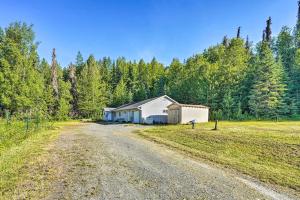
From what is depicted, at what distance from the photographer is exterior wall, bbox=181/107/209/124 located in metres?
31.8

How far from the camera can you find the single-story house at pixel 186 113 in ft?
104

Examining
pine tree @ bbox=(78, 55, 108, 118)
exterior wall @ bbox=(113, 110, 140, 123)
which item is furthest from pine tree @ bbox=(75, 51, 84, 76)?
exterior wall @ bbox=(113, 110, 140, 123)

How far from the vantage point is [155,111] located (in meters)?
38.3

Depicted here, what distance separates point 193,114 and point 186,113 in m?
1.20

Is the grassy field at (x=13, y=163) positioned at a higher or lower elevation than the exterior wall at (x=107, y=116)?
lower

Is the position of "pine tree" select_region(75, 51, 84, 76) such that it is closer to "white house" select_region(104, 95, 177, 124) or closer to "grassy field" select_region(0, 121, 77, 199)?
"white house" select_region(104, 95, 177, 124)

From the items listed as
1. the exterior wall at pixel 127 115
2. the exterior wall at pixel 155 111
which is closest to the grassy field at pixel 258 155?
the exterior wall at pixel 155 111

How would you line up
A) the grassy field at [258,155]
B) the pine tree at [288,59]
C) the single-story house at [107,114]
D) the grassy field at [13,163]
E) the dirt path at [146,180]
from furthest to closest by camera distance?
the single-story house at [107,114], the pine tree at [288,59], the grassy field at [258,155], the grassy field at [13,163], the dirt path at [146,180]

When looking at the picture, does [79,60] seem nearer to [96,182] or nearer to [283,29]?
[283,29]

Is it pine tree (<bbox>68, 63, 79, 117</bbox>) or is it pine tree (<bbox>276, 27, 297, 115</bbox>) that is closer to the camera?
pine tree (<bbox>276, 27, 297, 115</bbox>)

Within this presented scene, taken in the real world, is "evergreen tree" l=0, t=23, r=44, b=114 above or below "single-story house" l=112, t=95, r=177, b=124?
above

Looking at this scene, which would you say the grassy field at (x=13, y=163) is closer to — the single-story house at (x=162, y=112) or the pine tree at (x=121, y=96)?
the single-story house at (x=162, y=112)

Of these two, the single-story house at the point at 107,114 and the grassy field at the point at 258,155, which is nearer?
the grassy field at the point at 258,155

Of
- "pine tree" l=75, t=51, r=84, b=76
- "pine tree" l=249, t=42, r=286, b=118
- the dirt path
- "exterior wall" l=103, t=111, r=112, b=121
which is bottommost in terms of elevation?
the dirt path
